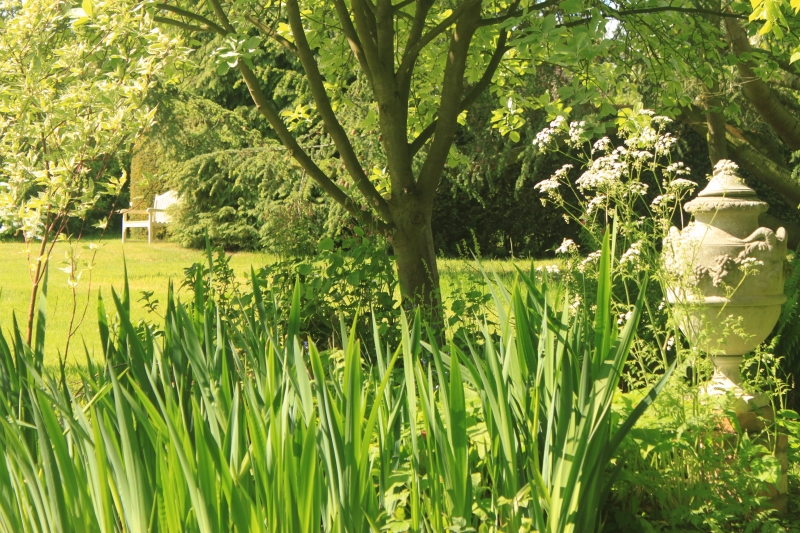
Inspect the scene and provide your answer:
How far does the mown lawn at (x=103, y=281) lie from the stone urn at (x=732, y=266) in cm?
98

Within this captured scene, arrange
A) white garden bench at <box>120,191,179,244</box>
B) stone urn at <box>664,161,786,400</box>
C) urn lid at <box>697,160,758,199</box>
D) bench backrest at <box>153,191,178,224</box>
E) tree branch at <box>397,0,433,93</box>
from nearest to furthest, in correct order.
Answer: stone urn at <box>664,161,786,400</box>, urn lid at <box>697,160,758,199</box>, tree branch at <box>397,0,433,93</box>, white garden bench at <box>120,191,179,244</box>, bench backrest at <box>153,191,178,224</box>

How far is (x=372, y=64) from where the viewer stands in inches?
176

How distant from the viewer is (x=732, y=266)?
314cm

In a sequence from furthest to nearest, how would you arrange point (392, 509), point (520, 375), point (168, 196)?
point (168, 196) < point (520, 375) < point (392, 509)

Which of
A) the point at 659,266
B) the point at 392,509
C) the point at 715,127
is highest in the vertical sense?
the point at 715,127

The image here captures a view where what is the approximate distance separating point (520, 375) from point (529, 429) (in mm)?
126

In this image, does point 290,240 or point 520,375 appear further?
point 290,240

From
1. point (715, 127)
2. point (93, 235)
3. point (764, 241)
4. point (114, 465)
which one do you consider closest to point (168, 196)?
point (93, 235)

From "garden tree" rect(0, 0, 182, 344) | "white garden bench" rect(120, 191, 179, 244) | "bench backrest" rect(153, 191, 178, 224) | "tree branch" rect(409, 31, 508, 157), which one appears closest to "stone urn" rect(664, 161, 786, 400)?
"tree branch" rect(409, 31, 508, 157)

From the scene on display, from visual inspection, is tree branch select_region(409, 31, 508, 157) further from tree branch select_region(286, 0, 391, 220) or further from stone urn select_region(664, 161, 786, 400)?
stone urn select_region(664, 161, 786, 400)

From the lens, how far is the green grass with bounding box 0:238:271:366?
589 centimetres

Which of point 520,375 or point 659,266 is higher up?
point 659,266

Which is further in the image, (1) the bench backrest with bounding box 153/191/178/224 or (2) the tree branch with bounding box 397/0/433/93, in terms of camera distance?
(1) the bench backrest with bounding box 153/191/178/224

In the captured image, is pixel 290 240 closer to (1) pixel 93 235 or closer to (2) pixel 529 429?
(2) pixel 529 429
